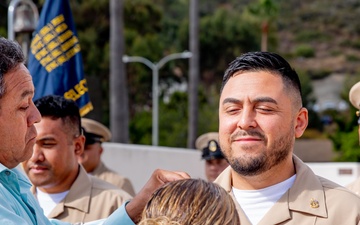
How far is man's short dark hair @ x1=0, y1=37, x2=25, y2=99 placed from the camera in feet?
10.1

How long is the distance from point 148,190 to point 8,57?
746mm

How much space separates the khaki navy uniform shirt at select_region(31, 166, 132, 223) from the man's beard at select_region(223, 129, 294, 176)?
171 cm

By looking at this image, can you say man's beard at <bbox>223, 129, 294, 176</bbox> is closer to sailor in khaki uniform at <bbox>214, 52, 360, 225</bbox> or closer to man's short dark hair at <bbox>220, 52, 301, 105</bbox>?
sailor in khaki uniform at <bbox>214, 52, 360, 225</bbox>

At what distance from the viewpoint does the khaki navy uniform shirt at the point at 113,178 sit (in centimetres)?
755

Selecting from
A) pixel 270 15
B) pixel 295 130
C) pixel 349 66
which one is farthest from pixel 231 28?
pixel 295 130

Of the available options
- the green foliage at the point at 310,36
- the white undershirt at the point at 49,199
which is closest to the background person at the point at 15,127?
the white undershirt at the point at 49,199

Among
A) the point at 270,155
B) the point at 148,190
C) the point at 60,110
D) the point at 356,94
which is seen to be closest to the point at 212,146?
the point at 356,94

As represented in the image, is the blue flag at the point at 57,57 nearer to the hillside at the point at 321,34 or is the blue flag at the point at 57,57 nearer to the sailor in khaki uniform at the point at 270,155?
the sailor in khaki uniform at the point at 270,155

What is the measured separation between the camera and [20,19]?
1192 cm

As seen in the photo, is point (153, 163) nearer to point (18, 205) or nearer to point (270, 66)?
point (270, 66)

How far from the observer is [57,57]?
7.50 meters

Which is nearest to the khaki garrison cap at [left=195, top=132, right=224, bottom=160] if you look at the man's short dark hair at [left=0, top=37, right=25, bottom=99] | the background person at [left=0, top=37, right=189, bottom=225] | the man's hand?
the man's hand

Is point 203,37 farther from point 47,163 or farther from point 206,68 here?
point 47,163

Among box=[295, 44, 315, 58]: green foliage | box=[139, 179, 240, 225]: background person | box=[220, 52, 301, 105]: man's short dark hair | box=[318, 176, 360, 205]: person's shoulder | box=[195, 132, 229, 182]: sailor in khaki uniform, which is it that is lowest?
box=[295, 44, 315, 58]: green foliage
